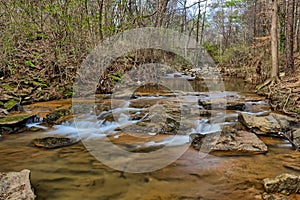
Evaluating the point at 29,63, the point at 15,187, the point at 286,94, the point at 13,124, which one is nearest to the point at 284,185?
the point at 15,187

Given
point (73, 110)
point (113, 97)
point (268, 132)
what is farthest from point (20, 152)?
point (113, 97)

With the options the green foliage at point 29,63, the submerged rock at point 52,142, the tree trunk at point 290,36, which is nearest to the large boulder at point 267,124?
the submerged rock at point 52,142

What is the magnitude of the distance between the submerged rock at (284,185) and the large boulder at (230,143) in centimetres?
126

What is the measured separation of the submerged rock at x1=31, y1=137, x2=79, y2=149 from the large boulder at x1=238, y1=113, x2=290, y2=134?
3.67 metres

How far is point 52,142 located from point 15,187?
1944 millimetres

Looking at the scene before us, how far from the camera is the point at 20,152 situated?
433 cm

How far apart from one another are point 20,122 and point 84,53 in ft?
17.3

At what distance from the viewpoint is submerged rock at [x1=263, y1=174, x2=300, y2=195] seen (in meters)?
2.88

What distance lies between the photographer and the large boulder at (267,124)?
5273 mm

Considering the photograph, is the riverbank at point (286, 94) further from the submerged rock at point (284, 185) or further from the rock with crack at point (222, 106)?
the submerged rock at point (284, 185)

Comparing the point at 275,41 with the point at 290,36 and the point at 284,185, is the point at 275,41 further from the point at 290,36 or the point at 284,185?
the point at 284,185

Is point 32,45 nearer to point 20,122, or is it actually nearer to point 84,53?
point 84,53

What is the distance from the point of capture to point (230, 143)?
447 cm

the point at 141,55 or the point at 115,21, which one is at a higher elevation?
the point at 115,21
